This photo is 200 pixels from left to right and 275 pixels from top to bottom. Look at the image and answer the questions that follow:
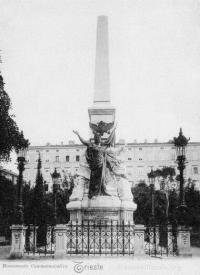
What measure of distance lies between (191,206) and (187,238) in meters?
30.0

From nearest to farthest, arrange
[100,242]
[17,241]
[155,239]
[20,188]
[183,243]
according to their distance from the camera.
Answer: [100,242], [183,243], [155,239], [17,241], [20,188]

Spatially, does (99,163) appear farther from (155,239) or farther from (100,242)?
(100,242)

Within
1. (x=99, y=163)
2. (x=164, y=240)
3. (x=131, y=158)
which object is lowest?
(x=164, y=240)

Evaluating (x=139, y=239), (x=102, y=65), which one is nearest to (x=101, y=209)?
(x=139, y=239)

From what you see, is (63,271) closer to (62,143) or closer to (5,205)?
(5,205)

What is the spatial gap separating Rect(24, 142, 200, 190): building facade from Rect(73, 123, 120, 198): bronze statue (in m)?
66.5

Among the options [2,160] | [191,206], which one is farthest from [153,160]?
[2,160]

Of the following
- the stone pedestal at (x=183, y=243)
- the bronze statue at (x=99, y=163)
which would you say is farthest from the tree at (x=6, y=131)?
the stone pedestal at (x=183, y=243)

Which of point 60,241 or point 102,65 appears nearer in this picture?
point 60,241

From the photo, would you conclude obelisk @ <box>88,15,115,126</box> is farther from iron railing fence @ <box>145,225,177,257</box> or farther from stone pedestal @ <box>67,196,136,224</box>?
iron railing fence @ <box>145,225,177,257</box>

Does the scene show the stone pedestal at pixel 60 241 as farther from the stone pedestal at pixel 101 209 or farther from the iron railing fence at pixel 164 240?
the stone pedestal at pixel 101 209

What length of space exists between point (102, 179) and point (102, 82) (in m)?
5.68

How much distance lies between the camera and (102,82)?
2489cm

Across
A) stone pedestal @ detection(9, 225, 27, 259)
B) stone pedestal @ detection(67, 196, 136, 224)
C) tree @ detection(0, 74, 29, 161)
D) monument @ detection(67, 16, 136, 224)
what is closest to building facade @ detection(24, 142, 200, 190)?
tree @ detection(0, 74, 29, 161)
